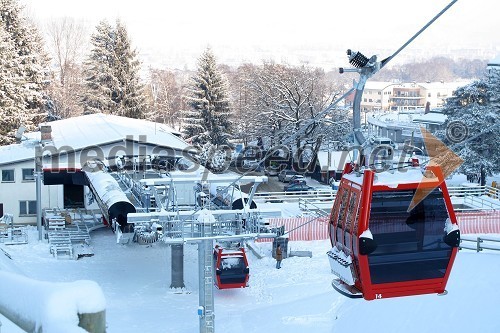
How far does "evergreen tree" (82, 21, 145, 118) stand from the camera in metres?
58.3

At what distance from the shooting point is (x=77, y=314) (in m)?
2.41

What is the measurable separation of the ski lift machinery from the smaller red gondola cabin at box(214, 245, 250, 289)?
10329mm

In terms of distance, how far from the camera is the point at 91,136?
37.4m

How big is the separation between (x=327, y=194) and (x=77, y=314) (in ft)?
111

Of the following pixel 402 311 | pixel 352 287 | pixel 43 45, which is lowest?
pixel 402 311

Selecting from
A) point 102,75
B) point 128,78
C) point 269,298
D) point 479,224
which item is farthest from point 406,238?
point 102,75

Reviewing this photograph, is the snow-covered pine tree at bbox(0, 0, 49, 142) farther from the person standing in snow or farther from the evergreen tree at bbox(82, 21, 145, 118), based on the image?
the person standing in snow

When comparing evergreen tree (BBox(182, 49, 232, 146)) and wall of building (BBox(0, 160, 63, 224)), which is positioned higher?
evergreen tree (BBox(182, 49, 232, 146))

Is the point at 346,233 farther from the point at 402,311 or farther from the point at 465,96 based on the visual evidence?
the point at 465,96

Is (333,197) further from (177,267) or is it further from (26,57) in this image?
(26,57)

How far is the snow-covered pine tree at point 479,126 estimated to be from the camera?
139 ft

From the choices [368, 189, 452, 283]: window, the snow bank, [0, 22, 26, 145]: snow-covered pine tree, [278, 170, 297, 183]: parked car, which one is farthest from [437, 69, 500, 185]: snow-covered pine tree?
the snow bank

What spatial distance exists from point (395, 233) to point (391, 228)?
0.47 ft

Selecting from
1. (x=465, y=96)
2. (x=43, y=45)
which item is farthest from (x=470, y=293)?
(x=43, y=45)
